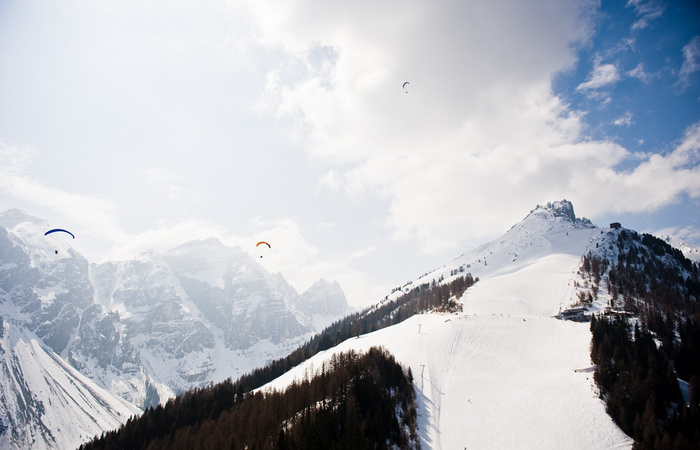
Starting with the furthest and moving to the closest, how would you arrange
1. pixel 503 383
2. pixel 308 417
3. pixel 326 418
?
pixel 503 383 → pixel 308 417 → pixel 326 418

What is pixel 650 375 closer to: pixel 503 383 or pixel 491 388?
pixel 503 383

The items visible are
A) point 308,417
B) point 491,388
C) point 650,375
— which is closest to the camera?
point 308,417

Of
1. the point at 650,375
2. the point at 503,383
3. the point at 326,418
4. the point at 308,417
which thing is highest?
the point at 650,375

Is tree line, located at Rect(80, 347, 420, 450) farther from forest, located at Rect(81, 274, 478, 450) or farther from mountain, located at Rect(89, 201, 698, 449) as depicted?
mountain, located at Rect(89, 201, 698, 449)

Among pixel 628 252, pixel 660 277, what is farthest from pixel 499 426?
pixel 628 252

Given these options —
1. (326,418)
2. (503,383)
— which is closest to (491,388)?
(503,383)

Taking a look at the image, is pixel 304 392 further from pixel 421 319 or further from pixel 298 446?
pixel 421 319

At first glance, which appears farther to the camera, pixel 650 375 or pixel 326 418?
pixel 650 375

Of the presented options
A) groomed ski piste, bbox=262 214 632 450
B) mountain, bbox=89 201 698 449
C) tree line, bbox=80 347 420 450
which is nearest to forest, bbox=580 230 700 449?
mountain, bbox=89 201 698 449

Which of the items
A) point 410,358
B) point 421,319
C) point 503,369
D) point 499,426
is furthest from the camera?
point 421,319
